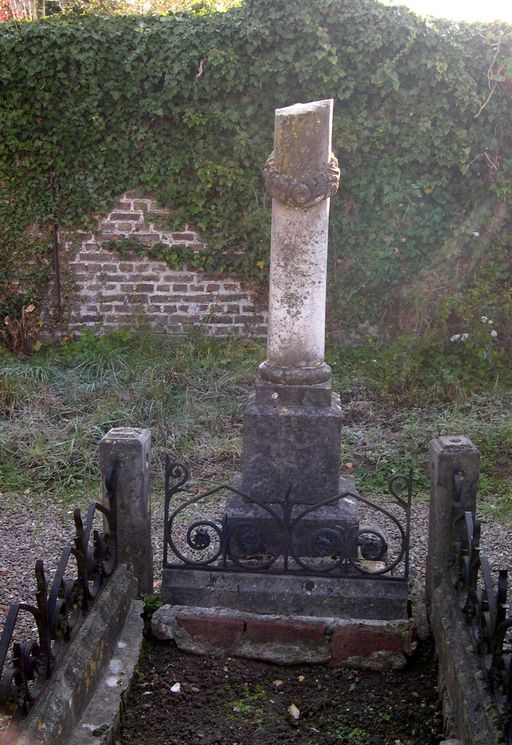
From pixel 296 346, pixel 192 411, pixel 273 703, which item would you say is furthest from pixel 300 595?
pixel 192 411

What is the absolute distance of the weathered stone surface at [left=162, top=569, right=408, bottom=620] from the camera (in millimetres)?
3896

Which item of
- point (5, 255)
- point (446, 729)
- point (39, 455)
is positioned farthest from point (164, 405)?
point (446, 729)

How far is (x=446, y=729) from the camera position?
318 cm

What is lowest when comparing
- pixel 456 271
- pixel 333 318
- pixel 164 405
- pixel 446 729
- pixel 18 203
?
pixel 446 729

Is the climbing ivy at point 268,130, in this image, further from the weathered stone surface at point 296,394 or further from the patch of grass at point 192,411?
the weathered stone surface at point 296,394

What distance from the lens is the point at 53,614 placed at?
118 inches

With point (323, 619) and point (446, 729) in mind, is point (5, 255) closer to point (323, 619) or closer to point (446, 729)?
point (323, 619)

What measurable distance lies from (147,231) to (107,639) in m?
6.21

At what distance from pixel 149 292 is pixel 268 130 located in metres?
2.18

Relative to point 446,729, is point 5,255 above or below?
above

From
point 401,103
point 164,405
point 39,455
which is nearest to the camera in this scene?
point 39,455

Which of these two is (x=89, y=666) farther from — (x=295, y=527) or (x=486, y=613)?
(x=486, y=613)

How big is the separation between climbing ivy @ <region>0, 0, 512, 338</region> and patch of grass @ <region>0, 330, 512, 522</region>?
1.17 m

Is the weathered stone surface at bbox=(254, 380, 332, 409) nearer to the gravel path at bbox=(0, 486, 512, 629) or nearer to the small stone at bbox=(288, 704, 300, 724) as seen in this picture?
the gravel path at bbox=(0, 486, 512, 629)
